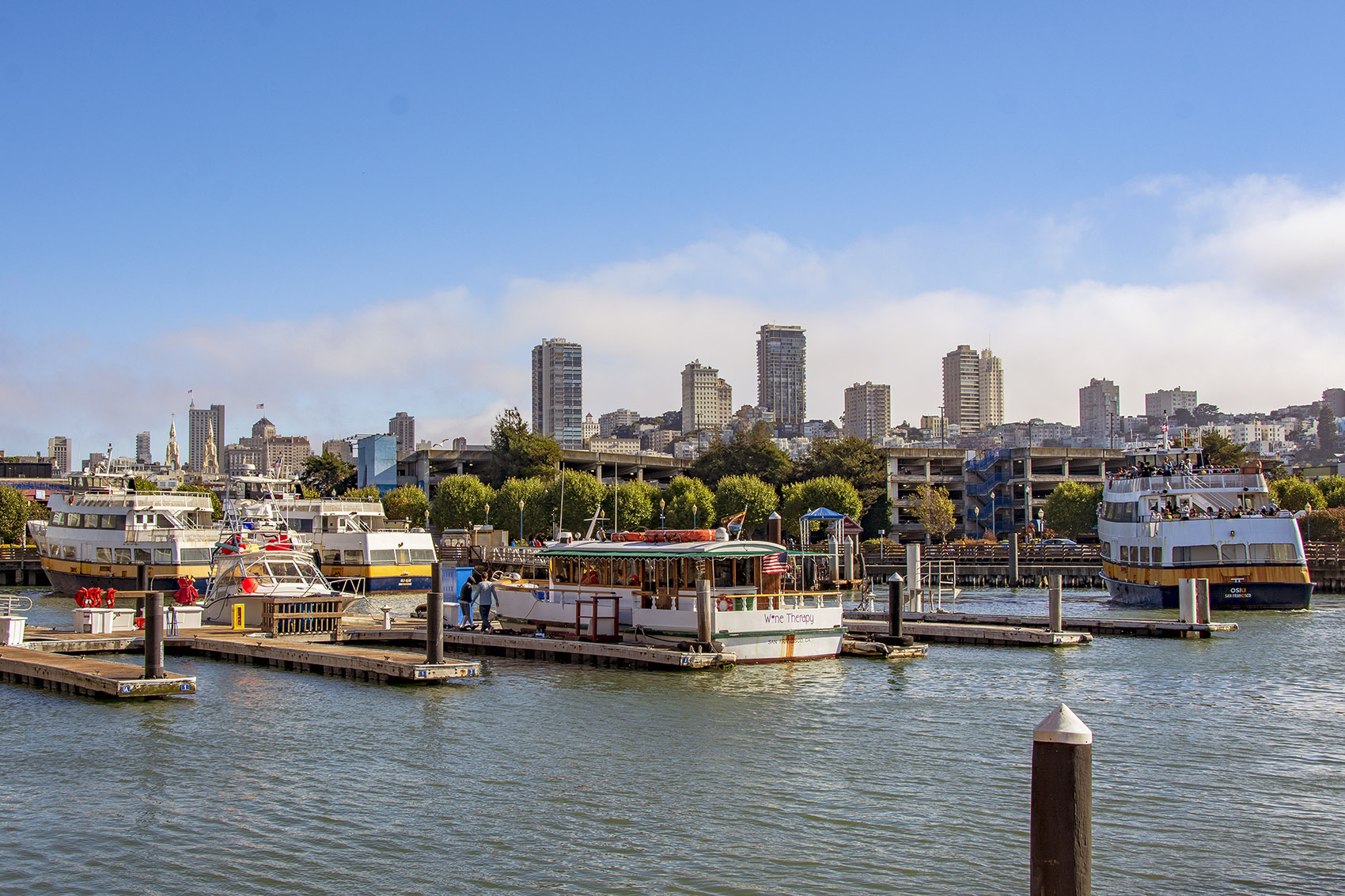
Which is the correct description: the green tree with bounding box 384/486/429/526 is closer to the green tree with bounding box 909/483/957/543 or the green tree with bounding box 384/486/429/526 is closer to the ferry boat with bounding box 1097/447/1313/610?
the green tree with bounding box 909/483/957/543

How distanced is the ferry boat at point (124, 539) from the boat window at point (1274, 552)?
47.0 metres

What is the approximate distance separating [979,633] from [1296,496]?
63.9 metres

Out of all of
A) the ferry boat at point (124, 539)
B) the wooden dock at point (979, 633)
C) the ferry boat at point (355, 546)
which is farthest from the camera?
the ferry boat at point (355, 546)

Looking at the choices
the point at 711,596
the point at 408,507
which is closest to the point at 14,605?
the point at 711,596

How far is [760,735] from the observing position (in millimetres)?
22062

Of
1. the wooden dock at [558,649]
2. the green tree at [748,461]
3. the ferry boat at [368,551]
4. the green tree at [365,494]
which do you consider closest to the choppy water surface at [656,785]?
the wooden dock at [558,649]

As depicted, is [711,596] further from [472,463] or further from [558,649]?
[472,463]

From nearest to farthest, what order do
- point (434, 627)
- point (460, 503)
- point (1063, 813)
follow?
1. point (1063, 813)
2. point (434, 627)
3. point (460, 503)

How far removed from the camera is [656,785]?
1830cm

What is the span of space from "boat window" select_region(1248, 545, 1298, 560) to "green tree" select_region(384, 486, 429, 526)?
223 feet

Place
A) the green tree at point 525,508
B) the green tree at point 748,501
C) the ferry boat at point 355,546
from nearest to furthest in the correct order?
the ferry boat at point 355,546 → the green tree at point 525,508 → the green tree at point 748,501

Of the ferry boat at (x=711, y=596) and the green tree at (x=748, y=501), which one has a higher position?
the green tree at (x=748, y=501)

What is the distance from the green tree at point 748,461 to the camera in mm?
110312

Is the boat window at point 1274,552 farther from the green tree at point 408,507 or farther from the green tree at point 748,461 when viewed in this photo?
the green tree at point 408,507
